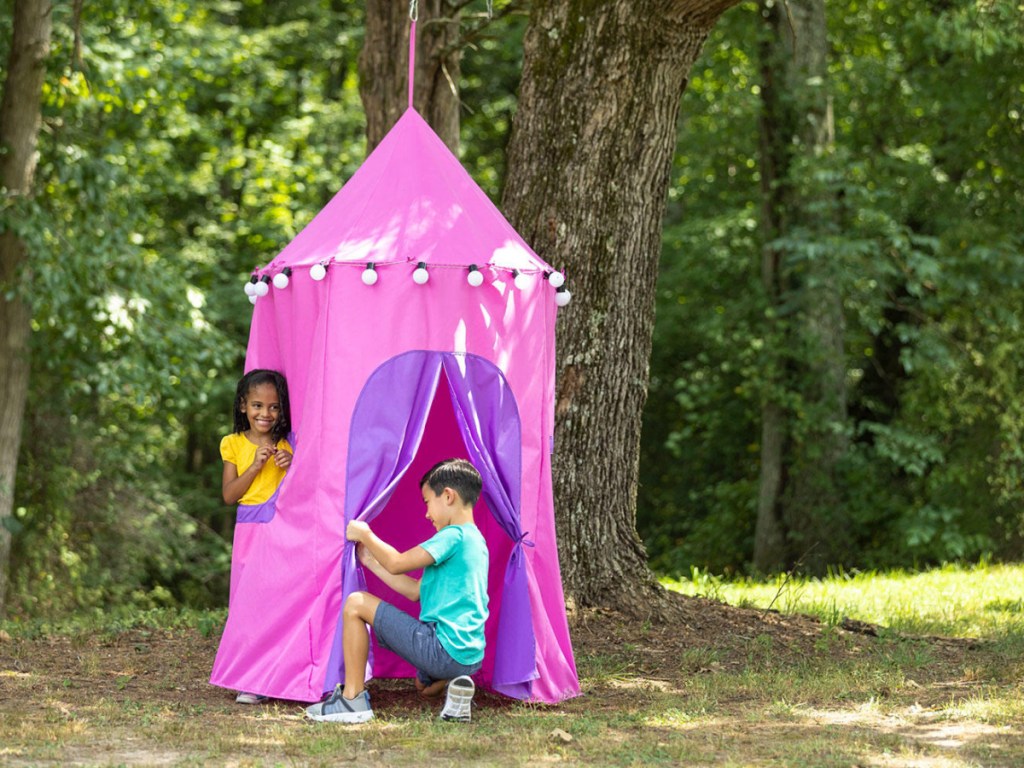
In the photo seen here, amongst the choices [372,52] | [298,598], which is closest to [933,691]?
[298,598]

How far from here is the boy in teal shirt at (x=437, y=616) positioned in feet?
16.6

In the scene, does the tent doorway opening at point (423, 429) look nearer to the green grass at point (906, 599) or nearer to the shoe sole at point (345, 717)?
the shoe sole at point (345, 717)

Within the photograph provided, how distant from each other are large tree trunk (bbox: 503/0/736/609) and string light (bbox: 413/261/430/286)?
1.88m

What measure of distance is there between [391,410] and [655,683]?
5.85 feet

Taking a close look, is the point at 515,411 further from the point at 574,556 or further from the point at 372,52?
the point at 372,52

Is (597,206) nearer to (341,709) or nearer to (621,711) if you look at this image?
(621,711)

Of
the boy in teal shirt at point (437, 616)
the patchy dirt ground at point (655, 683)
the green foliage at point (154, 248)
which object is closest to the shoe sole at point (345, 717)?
the boy in teal shirt at point (437, 616)

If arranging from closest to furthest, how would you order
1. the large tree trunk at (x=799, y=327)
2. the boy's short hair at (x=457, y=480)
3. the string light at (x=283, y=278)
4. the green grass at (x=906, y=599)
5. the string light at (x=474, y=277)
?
the boy's short hair at (x=457, y=480) → the string light at (x=474, y=277) → the string light at (x=283, y=278) → the green grass at (x=906, y=599) → the large tree trunk at (x=799, y=327)

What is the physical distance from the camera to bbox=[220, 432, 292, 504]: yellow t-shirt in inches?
228

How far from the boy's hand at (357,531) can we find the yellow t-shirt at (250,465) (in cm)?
65

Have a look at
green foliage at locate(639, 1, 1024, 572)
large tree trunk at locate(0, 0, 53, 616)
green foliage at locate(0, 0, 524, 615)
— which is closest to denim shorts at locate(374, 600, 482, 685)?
green foliage at locate(0, 0, 524, 615)

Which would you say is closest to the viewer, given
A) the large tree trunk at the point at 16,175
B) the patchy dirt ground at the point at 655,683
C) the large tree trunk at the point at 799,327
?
the patchy dirt ground at the point at 655,683

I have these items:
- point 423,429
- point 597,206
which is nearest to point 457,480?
point 423,429

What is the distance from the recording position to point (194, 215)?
18.6 m
